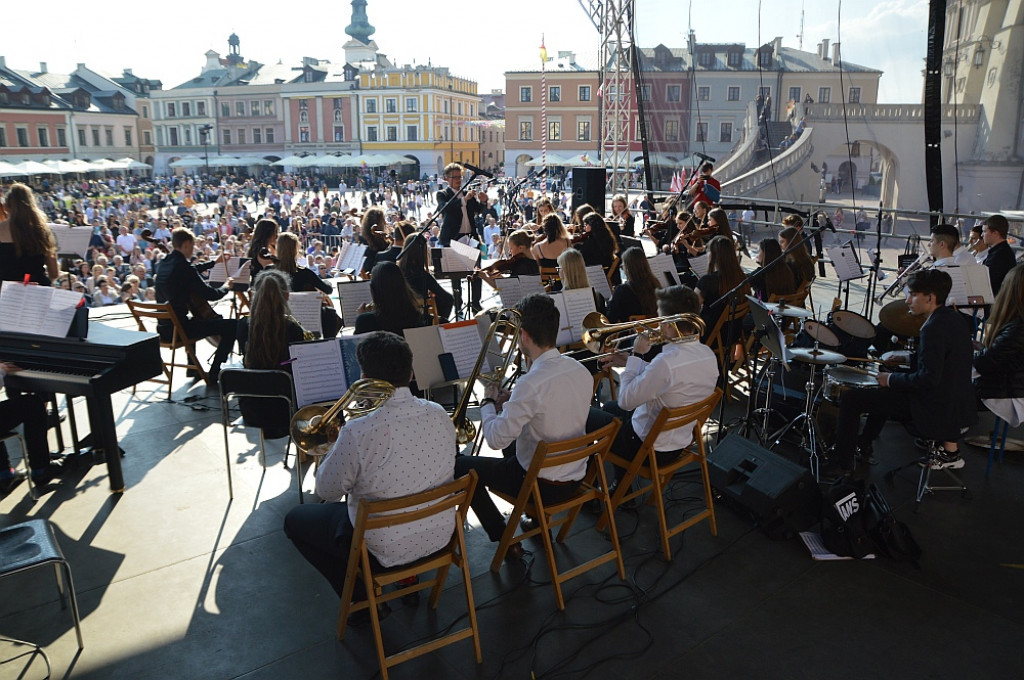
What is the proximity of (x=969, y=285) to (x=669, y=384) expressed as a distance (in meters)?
3.29

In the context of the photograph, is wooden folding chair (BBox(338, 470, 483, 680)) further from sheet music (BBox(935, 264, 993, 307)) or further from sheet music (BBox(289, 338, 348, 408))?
sheet music (BBox(935, 264, 993, 307))

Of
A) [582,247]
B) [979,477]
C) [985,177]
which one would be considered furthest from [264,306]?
[985,177]

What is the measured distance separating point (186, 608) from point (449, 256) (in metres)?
4.12

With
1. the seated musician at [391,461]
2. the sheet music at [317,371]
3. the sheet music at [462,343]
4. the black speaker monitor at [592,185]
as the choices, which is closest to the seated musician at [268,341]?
the sheet music at [317,371]

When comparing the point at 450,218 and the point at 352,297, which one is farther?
the point at 450,218

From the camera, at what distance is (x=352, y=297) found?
5.39m

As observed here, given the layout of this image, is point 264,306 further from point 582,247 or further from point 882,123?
point 882,123

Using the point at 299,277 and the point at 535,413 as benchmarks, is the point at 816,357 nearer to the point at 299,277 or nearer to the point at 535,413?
the point at 535,413

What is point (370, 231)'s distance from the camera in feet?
22.0

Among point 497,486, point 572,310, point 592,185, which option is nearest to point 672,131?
point 592,185

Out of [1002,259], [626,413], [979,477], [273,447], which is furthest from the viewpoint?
[1002,259]

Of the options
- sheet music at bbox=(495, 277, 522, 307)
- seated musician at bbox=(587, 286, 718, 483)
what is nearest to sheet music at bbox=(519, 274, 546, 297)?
→ sheet music at bbox=(495, 277, 522, 307)

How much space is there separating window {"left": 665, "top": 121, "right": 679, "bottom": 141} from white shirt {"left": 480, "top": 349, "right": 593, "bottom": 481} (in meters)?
12.4

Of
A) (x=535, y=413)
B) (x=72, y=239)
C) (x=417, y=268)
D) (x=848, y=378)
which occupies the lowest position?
(x=848, y=378)
